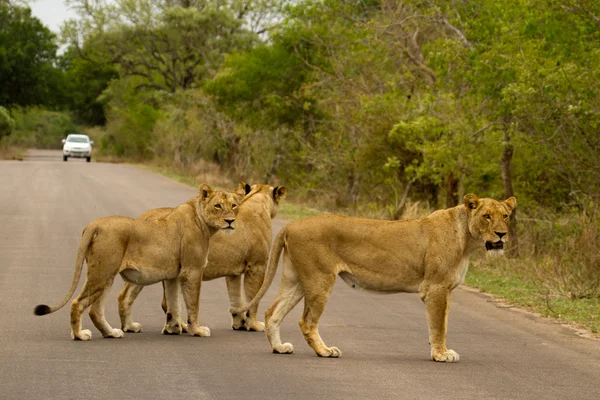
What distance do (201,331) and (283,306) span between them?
1.07m

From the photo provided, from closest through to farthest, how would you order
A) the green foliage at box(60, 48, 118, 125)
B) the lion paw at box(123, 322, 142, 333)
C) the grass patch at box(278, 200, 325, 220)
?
the lion paw at box(123, 322, 142, 333) < the grass patch at box(278, 200, 325, 220) < the green foliage at box(60, 48, 118, 125)

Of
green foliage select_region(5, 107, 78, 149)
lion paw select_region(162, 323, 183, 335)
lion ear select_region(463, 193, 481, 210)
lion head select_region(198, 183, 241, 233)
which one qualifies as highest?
lion ear select_region(463, 193, 481, 210)

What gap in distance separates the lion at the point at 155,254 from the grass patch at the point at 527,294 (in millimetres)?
3859

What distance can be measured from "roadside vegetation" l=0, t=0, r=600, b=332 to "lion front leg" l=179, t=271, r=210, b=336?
3.97m

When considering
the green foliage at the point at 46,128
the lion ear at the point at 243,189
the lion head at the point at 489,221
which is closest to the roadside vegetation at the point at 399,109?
the lion head at the point at 489,221


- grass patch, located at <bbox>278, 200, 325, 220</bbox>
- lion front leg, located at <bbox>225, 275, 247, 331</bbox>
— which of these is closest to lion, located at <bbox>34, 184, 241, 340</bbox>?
lion front leg, located at <bbox>225, 275, 247, 331</bbox>

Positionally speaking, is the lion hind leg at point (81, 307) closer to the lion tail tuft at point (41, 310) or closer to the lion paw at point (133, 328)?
the lion tail tuft at point (41, 310)

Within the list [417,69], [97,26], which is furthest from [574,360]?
[97,26]

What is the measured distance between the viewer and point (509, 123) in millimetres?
18188

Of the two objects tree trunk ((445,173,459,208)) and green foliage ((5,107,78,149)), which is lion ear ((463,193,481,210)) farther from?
green foliage ((5,107,78,149))

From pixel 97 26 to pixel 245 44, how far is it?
10.1m

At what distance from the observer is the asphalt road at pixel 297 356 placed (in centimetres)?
729

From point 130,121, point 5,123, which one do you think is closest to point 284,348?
point 5,123

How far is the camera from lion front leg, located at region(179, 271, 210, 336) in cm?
934
